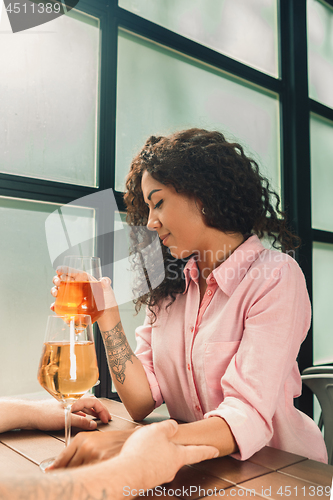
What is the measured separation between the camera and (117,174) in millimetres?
1988

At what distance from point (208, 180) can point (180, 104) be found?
1096 millimetres

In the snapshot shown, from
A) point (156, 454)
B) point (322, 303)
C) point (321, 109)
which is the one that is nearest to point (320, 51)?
point (321, 109)

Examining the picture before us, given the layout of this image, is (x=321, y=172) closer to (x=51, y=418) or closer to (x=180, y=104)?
(x=180, y=104)

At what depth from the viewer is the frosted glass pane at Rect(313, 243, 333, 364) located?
2.88 m

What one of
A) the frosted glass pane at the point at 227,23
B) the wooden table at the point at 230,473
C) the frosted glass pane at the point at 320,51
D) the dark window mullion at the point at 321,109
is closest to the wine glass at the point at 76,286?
the wooden table at the point at 230,473

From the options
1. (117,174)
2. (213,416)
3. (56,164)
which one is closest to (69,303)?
(213,416)

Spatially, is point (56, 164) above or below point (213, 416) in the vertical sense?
above

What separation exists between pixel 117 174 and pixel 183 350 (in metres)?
1.02

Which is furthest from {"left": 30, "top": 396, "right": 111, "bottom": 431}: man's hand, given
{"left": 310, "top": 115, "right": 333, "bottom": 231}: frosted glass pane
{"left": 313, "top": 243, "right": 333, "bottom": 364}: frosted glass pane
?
{"left": 310, "top": 115, "right": 333, "bottom": 231}: frosted glass pane

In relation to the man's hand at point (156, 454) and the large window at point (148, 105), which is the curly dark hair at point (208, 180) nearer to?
the large window at point (148, 105)

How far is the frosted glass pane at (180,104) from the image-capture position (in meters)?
2.05

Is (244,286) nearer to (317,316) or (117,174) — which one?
(117,174)

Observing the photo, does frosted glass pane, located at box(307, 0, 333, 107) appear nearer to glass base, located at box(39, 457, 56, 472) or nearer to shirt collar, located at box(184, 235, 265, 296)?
shirt collar, located at box(184, 235, 265, 296)
